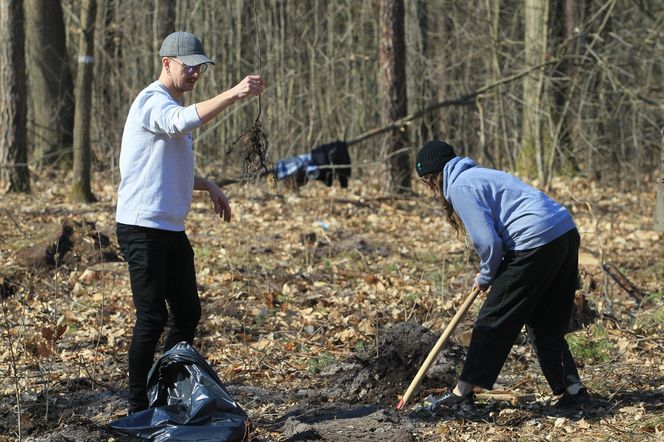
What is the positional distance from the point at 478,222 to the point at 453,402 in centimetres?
105

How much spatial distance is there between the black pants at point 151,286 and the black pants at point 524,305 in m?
1.52

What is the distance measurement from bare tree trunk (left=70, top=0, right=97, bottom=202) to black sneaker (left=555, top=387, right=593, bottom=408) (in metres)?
8.17

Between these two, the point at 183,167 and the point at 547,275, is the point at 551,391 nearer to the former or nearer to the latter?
the point at 547,275

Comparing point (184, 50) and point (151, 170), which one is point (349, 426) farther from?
point (184, 50)

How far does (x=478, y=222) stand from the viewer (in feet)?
14.9

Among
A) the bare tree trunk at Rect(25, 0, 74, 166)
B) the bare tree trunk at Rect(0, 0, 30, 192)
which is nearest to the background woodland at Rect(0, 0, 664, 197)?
the bare tree trunk at Rect(25, 0, 74, 166)

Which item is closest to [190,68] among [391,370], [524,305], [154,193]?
[154,193]

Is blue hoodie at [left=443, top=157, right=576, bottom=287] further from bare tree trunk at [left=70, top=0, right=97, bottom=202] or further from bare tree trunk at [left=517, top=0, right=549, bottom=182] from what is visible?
bare tree trunk at [left=517, top=0, right=549, bottom=182]

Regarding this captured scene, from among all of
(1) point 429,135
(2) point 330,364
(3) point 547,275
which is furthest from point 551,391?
(1) point 429,135

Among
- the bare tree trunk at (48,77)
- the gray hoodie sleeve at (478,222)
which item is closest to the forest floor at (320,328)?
the gray hoodie sleeve at (478,222)

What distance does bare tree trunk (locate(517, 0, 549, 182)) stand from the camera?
14.7m

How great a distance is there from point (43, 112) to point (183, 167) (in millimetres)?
11867

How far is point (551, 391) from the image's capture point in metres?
5.39

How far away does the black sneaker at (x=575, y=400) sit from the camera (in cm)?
501
